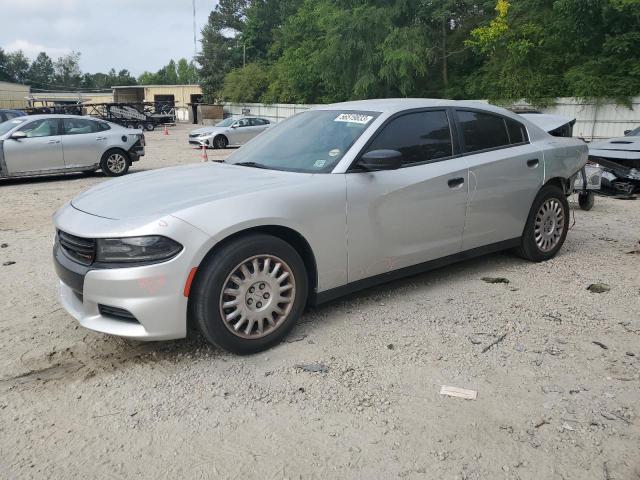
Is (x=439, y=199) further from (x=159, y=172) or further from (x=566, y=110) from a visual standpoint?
(x=566, y=110)

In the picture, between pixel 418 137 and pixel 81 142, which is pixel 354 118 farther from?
pixel 81 142

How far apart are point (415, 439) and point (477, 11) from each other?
30.4 meters

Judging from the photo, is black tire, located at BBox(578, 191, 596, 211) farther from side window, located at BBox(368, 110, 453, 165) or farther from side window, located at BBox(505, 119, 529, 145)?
side window, located at BBox(368, 110, 453, 165)

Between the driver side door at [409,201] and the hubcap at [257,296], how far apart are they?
586 millimetres

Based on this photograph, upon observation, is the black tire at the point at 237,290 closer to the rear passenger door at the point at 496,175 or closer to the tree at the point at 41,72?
the rear passenger door at the point at 496,175

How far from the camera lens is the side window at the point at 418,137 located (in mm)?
4316

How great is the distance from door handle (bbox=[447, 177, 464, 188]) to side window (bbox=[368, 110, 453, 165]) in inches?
8.6

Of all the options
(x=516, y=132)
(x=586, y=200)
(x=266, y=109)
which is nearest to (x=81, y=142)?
(x=516, y=132)

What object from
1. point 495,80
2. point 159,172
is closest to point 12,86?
point 495,80

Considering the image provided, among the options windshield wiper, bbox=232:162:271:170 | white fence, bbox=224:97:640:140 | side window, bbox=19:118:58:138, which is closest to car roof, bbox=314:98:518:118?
windshield wiper, bbox=232:162:271:170

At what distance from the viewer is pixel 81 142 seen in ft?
41.5

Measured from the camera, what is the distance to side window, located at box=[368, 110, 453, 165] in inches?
170

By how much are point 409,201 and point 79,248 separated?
236 cm

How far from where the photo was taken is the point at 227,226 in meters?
3.38
